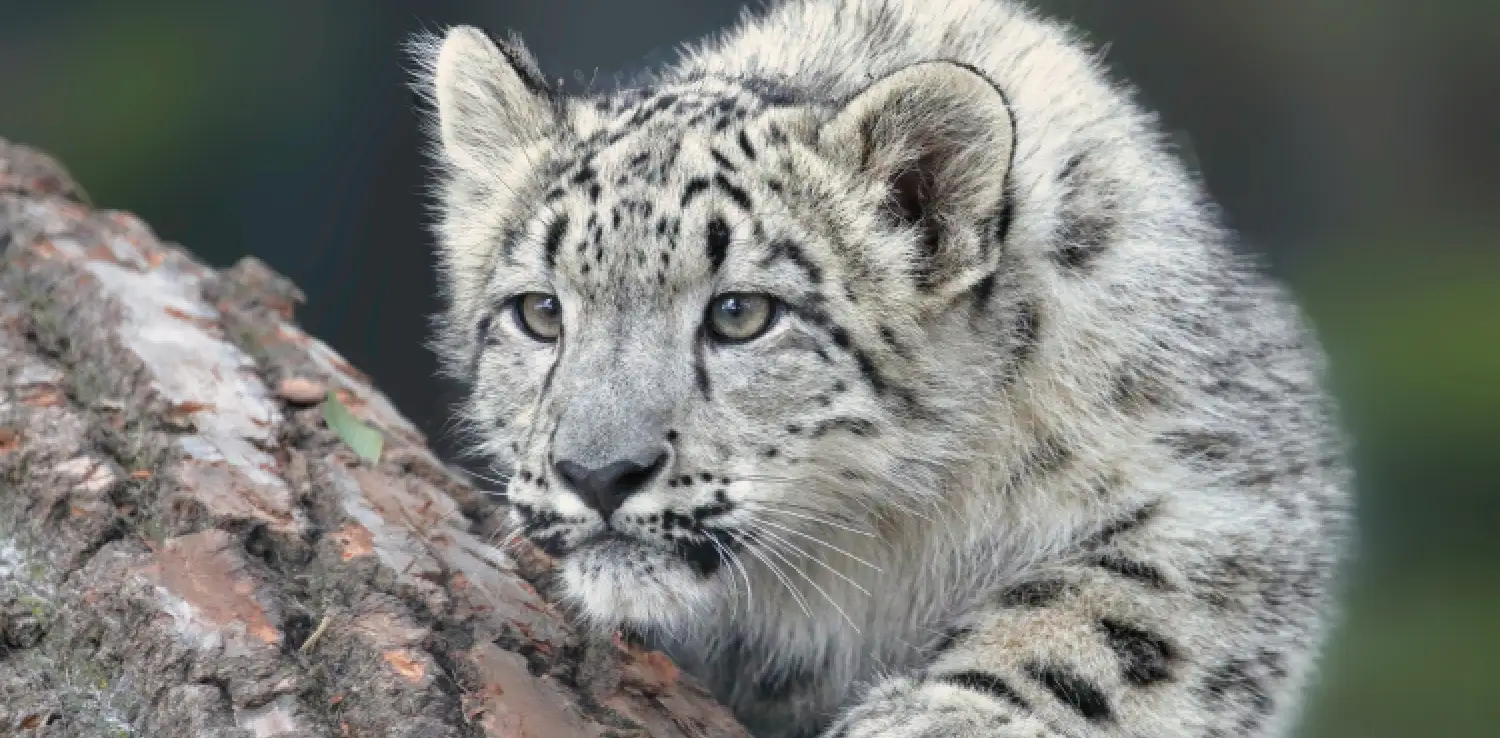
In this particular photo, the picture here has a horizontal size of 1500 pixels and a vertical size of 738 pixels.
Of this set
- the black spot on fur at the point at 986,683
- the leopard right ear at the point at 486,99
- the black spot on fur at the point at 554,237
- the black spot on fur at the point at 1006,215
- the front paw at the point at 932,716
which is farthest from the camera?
the leopard right ear at the point at 486,99

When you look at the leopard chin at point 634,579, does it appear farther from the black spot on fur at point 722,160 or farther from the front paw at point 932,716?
the black spot on fur at point 722,160

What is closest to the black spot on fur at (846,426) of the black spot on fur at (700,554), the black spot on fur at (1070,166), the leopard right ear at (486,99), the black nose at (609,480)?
the black spot on fur at (700,554)

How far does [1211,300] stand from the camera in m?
5.94

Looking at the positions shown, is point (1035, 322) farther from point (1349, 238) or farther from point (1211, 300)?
point (1349, 238)

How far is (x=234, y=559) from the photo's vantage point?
4.76 m

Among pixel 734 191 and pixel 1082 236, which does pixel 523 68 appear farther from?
pixel 1082 236

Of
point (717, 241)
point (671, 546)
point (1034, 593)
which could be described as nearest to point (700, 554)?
point (671, 546)

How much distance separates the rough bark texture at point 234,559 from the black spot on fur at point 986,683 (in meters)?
0.70

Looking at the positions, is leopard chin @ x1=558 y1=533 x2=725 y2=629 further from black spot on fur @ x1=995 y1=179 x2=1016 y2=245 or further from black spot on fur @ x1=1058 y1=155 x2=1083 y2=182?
black spot on fur @ x1=1058 y1=155 x2=1083 y2=182

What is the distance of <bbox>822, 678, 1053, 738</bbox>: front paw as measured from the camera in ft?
15.5

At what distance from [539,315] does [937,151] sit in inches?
55.6

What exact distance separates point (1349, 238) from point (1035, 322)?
8153 millimetres

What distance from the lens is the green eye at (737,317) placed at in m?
4.98

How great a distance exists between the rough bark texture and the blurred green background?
4244mm
